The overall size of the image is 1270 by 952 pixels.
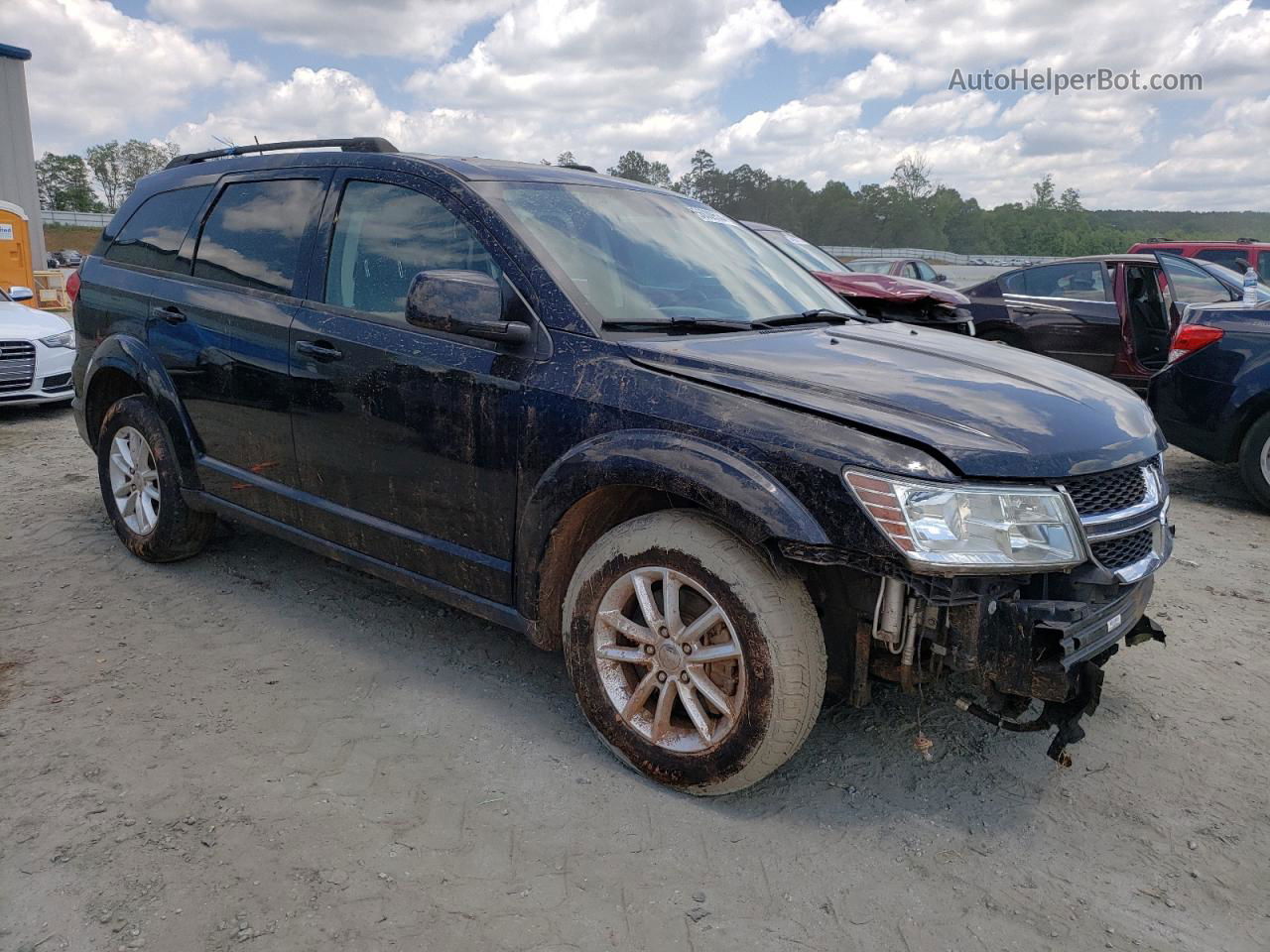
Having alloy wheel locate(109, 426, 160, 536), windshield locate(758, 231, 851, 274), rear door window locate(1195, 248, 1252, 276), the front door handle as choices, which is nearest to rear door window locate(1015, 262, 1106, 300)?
windshield locate(758, 231, 851, 274)

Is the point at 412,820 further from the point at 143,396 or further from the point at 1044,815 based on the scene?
the point at 143,396

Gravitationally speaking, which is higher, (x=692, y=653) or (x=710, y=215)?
(x=710, y=215)

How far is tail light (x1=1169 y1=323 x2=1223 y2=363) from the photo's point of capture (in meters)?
6.31

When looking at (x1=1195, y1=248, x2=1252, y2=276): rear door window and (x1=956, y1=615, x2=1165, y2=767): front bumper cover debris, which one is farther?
(x1=1195, y1=248, x2=1252, y2=276): rear door window

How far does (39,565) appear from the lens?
461 centimetres

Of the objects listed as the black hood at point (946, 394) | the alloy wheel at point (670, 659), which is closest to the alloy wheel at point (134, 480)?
the alloy wheel at point (670, 659)

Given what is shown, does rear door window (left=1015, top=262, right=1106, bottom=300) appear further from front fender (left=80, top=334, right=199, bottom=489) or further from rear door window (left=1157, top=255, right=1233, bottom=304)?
front fender (left=80, top=334, right=199, bottom=489)

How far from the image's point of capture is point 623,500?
295 cm

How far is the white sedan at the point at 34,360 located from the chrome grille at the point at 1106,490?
8.55 m

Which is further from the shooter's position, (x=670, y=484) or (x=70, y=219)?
(x=70, y=219)

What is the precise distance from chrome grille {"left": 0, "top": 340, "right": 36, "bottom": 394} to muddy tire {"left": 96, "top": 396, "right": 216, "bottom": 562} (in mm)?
4814

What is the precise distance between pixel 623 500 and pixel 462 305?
78 centimetres

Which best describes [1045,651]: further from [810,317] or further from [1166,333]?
[1166,333]

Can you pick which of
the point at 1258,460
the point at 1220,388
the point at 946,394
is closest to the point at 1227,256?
the point at 1220,388
